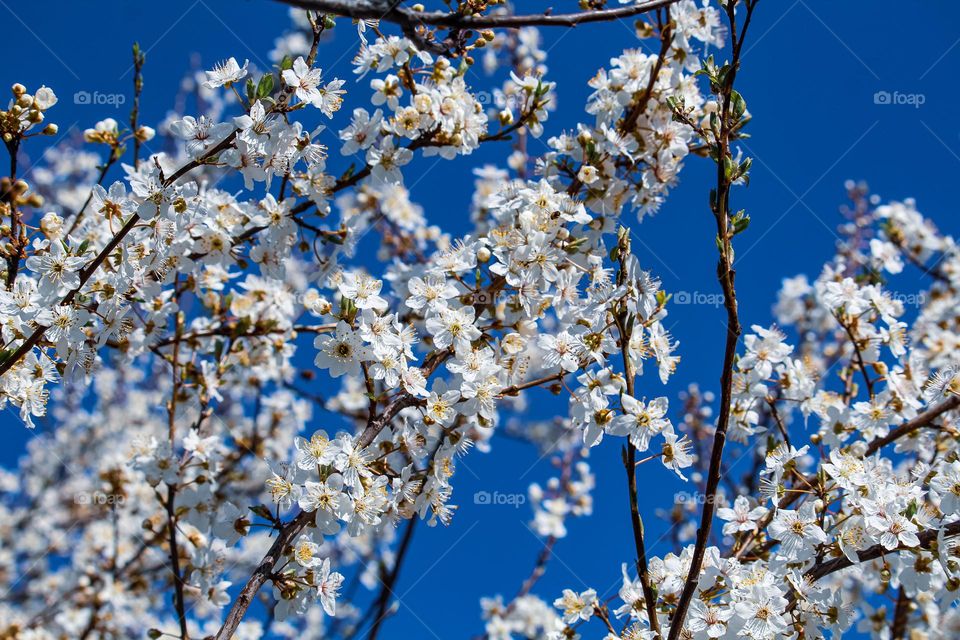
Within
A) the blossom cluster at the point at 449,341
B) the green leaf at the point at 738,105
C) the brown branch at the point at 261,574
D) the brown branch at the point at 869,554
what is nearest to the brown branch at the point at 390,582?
the blossom cluster at the point at 449,341

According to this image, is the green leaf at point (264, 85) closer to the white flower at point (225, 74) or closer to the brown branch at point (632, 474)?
the white flower at point (225, 74)

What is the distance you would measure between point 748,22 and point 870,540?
136 centimetres

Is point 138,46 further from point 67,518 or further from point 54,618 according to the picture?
point 67,518

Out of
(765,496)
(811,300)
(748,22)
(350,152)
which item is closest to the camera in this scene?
Answer: (748,22)

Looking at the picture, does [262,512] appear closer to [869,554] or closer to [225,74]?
[225,74]

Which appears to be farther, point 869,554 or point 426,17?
point 869,554

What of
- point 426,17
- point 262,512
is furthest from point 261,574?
point 426,17

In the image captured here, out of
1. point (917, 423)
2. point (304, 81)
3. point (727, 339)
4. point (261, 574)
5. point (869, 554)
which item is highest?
point (304, 81)

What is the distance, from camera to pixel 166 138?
6.07 m

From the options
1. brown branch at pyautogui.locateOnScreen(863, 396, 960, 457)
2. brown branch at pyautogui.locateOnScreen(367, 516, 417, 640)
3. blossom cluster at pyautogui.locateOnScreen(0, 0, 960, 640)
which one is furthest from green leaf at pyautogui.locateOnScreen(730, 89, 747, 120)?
brown branch at pyautogui.locateOnScreen(367, 516, 417, 640)

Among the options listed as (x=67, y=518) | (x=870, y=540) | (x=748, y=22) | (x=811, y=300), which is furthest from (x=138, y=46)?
(x=67, y=518)

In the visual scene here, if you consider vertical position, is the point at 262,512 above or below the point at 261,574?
above

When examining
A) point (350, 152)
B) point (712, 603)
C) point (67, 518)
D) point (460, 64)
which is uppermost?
point (67, 518)

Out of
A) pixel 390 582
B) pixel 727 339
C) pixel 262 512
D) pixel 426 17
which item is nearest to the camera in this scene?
pixel 426 17
